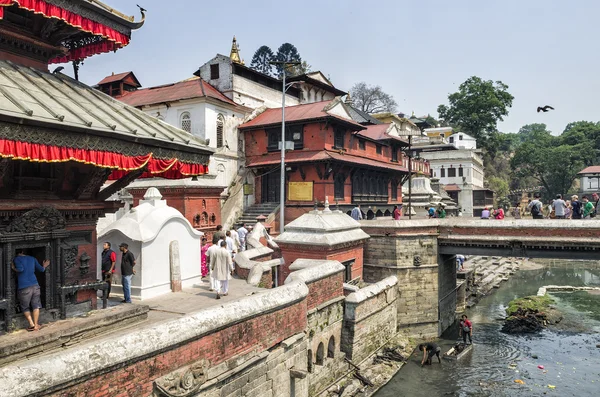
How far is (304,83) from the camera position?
1542 inches

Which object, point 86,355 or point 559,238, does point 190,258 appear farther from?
point 559,238

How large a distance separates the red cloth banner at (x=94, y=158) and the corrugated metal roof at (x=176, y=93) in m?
19.0

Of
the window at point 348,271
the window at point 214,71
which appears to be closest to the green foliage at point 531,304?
the window at point 348,271

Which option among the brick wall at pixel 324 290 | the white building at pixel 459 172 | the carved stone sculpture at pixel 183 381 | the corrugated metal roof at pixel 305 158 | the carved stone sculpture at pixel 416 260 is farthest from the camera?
the white building at pixel 459 172

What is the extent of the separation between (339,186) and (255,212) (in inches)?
217

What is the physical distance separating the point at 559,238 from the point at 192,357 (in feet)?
52.0

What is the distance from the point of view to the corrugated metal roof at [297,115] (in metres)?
27.9

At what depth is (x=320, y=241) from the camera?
1647cm

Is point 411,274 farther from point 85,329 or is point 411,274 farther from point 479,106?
point 479,106

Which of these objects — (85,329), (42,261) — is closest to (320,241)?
(85,329)

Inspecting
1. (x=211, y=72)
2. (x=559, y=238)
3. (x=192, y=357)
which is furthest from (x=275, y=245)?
(x=211, y=72)

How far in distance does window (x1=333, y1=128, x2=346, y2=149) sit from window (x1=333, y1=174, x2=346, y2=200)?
1.91 metres

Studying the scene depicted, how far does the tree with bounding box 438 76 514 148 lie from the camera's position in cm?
6675

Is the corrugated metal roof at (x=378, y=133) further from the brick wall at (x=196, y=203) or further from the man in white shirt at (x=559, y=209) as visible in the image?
the brick wall at (x=196, y=203)
